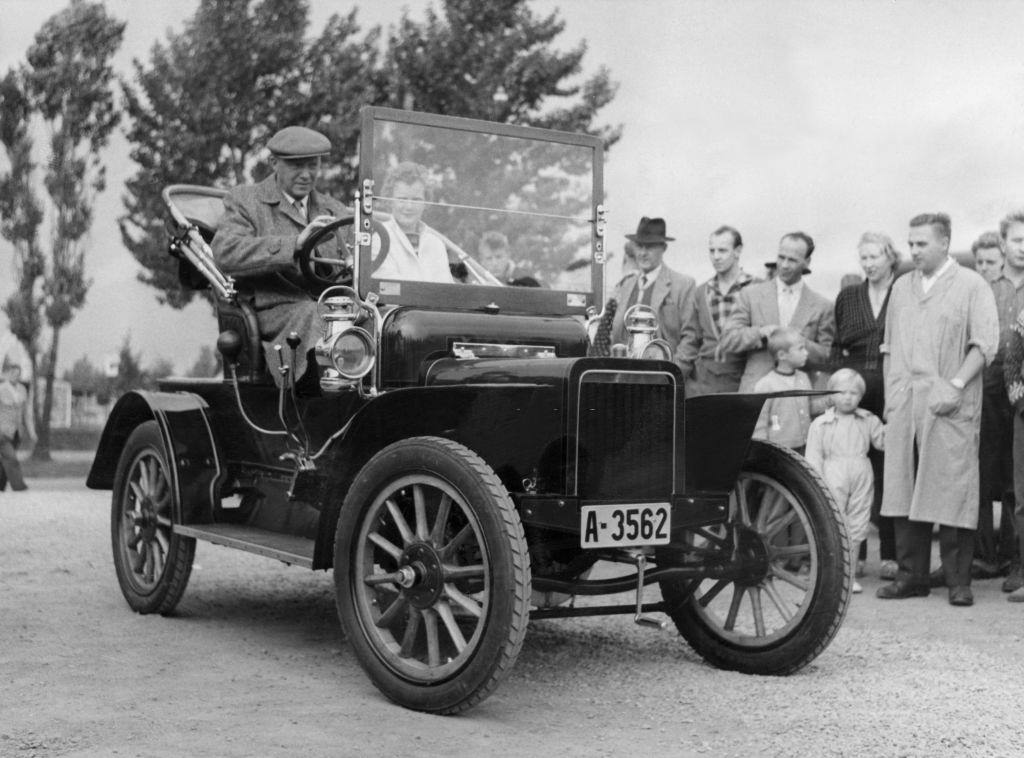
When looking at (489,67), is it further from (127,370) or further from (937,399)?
(937,399)

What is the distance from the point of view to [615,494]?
199 inches

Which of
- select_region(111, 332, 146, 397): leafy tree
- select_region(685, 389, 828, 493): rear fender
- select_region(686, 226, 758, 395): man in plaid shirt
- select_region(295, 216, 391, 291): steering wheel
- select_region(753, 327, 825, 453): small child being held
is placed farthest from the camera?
select_region(111, 332, 146, 397): leafy tree

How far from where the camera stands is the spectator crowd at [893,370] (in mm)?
7836

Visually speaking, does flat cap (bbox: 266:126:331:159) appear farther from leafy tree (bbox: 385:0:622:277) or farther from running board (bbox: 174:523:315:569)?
leafy tree (bbox: 385:0:622:277)

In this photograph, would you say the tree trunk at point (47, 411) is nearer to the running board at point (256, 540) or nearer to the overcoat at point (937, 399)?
the running board at point (256, 540)

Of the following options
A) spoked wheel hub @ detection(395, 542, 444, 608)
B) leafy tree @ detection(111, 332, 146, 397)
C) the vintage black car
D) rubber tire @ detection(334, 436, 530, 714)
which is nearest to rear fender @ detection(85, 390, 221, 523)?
the vintage black car

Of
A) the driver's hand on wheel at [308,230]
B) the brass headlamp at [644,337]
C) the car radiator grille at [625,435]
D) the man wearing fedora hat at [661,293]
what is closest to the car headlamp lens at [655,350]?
the brass headlamp at [644,337]

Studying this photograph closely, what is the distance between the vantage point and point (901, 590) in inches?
311

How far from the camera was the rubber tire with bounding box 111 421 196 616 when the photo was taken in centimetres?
682

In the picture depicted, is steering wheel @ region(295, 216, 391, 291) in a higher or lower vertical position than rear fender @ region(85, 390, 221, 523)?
higher

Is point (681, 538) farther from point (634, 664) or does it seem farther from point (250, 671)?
point (250, 671)

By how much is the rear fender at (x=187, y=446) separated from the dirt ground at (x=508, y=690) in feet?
1.94

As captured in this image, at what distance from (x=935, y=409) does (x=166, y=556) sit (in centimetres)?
420

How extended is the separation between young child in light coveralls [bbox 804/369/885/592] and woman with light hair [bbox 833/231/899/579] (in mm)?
265
